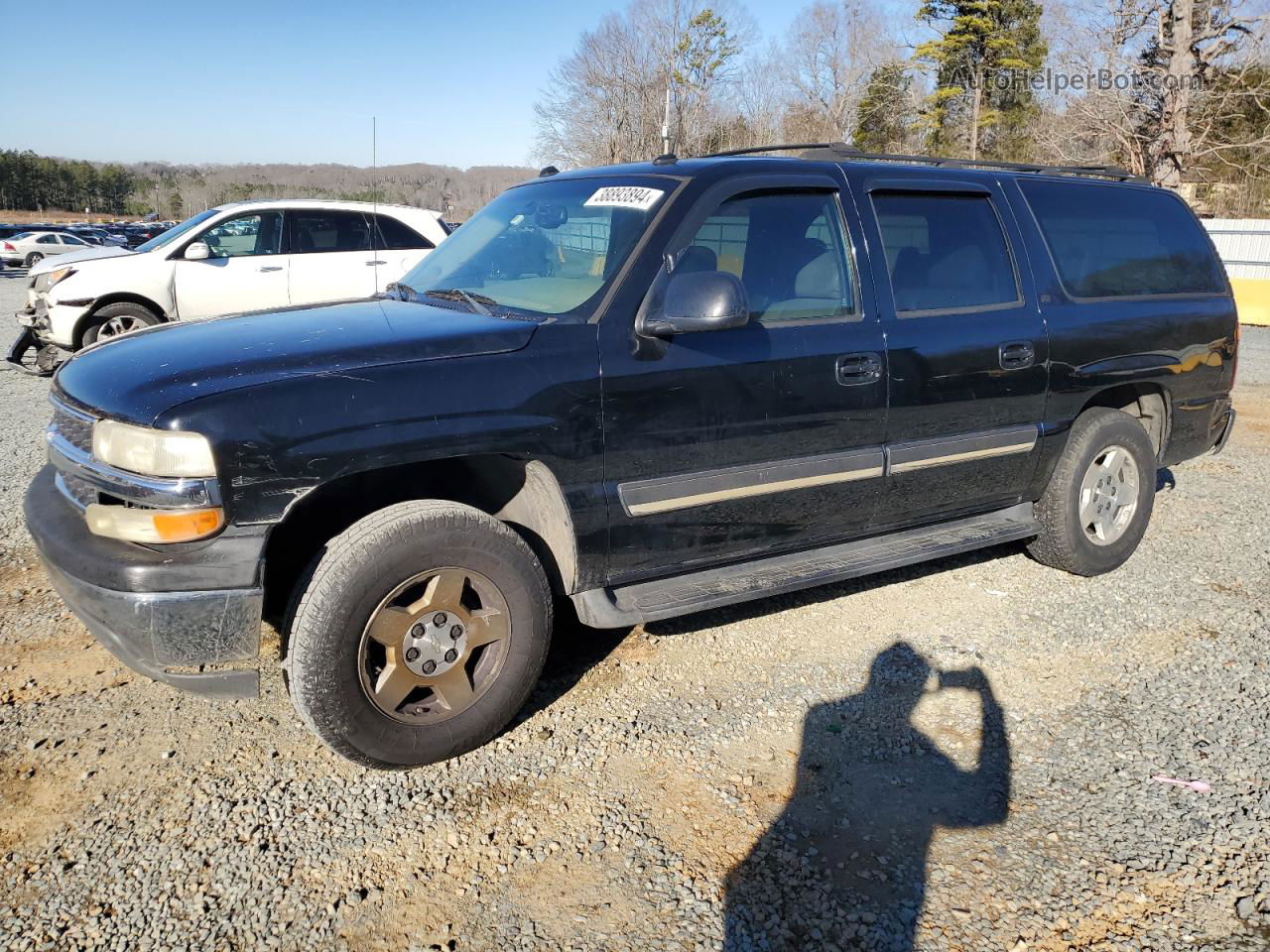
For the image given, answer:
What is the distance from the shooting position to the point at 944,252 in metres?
3.95

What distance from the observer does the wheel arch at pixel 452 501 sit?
3.11m

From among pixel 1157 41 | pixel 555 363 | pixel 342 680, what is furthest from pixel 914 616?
pixel 1157 41

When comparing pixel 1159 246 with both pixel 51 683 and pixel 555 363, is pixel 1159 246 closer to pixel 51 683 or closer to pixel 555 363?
pixel 555 363

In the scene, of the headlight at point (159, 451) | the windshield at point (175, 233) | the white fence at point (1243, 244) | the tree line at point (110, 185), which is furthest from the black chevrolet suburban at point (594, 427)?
the tree line at point (110, 185)

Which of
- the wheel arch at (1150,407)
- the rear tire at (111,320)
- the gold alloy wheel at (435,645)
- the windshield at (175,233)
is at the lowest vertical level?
the gold alloy wheel at (435,645)

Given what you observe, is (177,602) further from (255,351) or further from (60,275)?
(60,275)

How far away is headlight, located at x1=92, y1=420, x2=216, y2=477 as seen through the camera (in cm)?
252

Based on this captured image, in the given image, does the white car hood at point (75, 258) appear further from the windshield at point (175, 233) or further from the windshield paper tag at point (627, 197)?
the windshield paper tag at point (627, 197)

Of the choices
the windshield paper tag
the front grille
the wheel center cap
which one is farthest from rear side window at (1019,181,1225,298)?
the front grille

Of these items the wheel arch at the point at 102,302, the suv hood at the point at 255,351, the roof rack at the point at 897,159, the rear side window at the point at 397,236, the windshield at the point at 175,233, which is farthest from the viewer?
the rear side window at the point at 397,236

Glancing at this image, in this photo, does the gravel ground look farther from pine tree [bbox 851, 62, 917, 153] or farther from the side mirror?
pine tree [bbox 851, 62, 917, 153]

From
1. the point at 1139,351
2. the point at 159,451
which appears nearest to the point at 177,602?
the point at 159,451

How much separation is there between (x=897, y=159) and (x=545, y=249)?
1.74 meters

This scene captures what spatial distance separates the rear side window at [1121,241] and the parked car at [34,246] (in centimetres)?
3030
